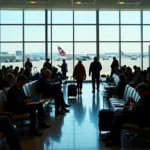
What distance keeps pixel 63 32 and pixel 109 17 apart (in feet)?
11.4

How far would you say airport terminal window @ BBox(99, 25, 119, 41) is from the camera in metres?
20.6

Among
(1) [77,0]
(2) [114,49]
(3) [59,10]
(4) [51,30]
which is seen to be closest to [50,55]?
(4) [51,30]

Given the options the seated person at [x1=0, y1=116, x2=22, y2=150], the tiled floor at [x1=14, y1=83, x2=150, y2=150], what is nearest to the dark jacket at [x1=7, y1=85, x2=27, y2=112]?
the tiled floor at [x1=14, y1=83, x2=150, y2=150]

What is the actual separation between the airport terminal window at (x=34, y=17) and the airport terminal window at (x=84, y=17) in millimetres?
2357

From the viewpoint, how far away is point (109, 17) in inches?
804

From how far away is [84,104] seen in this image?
11.1 metres

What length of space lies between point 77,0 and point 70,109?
760 centimetres

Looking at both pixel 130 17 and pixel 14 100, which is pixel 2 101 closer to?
pixel 14 100

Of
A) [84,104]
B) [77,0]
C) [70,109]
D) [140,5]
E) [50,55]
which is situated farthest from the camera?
[50,55]

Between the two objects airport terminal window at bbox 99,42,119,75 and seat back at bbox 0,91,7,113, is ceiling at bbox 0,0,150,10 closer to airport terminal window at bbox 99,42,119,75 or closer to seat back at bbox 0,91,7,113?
airport terminal window at bbox 99,42,119,75

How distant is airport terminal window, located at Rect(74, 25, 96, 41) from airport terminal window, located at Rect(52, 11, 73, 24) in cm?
76

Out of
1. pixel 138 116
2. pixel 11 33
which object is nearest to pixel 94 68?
pixel 11 33

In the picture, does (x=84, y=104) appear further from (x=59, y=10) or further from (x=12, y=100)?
(x=59, y=10)

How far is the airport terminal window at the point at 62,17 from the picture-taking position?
66.5ft
